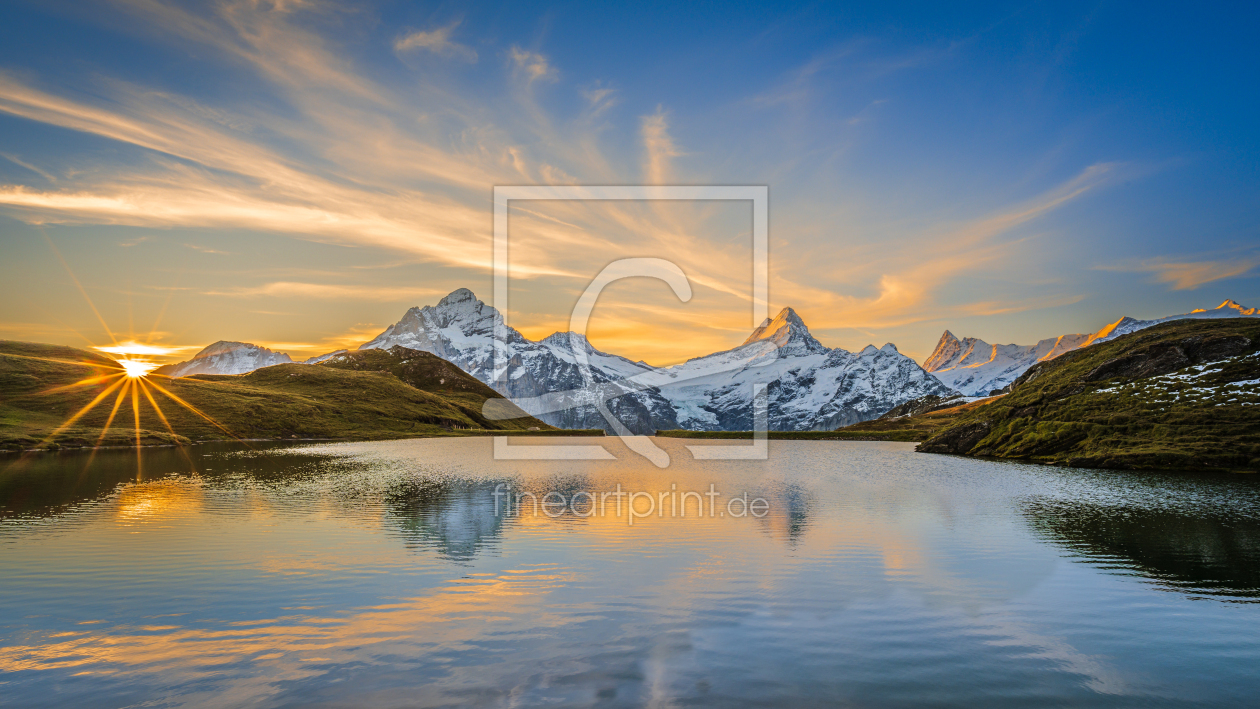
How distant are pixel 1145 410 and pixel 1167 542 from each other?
87.5 meters

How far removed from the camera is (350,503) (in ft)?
177

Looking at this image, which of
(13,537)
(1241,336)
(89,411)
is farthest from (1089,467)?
(89,411)

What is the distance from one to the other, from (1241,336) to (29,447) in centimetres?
24537

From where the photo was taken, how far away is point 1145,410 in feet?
343

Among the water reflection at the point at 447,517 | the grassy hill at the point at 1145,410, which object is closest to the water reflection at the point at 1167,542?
the water reflection at the point at 447,517

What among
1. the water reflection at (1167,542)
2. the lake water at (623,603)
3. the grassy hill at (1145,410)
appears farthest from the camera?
the grassy hill at (1145,410)

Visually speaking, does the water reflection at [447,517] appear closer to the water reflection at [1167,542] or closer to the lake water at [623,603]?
the lake water at [623,603]

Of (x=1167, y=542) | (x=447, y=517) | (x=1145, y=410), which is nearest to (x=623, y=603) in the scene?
(x=447, y=517)

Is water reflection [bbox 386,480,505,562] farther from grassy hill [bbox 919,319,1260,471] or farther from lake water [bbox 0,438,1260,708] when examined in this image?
grassy hill [bbox 919,319,1260,471]

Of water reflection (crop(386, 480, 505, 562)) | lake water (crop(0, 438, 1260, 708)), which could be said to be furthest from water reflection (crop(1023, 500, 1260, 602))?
water reflection (crop(386, 480, 505, 562))

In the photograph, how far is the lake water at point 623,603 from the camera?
1722cm

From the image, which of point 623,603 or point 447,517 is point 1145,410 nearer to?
point 447,517

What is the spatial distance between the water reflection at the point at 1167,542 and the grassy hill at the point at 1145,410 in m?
50.8

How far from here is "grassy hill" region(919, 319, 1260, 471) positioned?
88.3 meters
